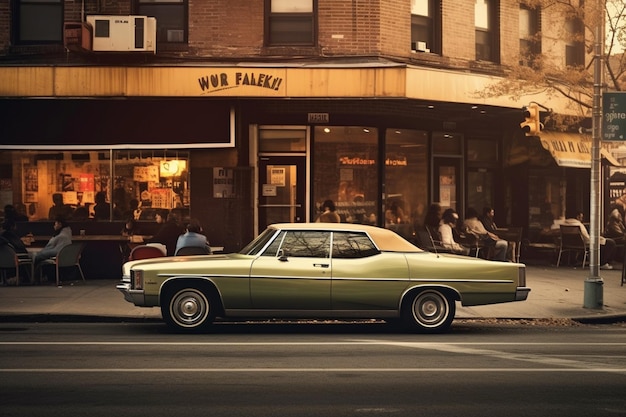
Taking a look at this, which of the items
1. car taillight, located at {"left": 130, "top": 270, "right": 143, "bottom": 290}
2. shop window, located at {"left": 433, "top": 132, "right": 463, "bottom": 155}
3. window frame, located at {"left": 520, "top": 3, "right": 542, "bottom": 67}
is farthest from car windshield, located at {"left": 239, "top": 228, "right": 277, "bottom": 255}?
window frame, located at {"left": 520, "top": 3, "right": 542, "bottom": 67}

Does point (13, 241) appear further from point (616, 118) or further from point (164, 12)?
point (616, 118)

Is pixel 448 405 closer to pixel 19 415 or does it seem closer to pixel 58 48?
pixel 19 415

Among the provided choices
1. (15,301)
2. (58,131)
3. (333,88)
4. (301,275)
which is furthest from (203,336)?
(58,131)

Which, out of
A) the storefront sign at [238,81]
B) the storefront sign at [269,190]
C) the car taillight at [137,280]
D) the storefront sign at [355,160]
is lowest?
the car taillight at [137,280]

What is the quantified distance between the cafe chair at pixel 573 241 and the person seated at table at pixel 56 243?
38.6ft

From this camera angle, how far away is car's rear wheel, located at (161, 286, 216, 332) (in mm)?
12766

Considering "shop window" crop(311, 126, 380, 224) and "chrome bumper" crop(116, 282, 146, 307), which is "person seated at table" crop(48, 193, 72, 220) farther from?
"chrome bumper" crop(116, 282, 146, 307)

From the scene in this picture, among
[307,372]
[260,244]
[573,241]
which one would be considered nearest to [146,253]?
[260,244]

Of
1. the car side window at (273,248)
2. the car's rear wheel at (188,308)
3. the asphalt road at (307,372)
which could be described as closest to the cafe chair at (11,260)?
the asphalt road at (307,372)

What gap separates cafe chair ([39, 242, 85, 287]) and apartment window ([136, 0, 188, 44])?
485cm

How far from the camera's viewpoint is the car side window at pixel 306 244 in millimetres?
12977

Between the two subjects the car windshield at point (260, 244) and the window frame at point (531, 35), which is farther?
the window frame at point (531, 35)

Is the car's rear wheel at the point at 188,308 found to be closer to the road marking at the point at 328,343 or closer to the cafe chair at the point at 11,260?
the road marking at the point at 328,343

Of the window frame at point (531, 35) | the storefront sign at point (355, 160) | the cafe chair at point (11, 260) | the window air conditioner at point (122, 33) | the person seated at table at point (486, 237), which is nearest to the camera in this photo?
the cafe chair at point (11, 260)
